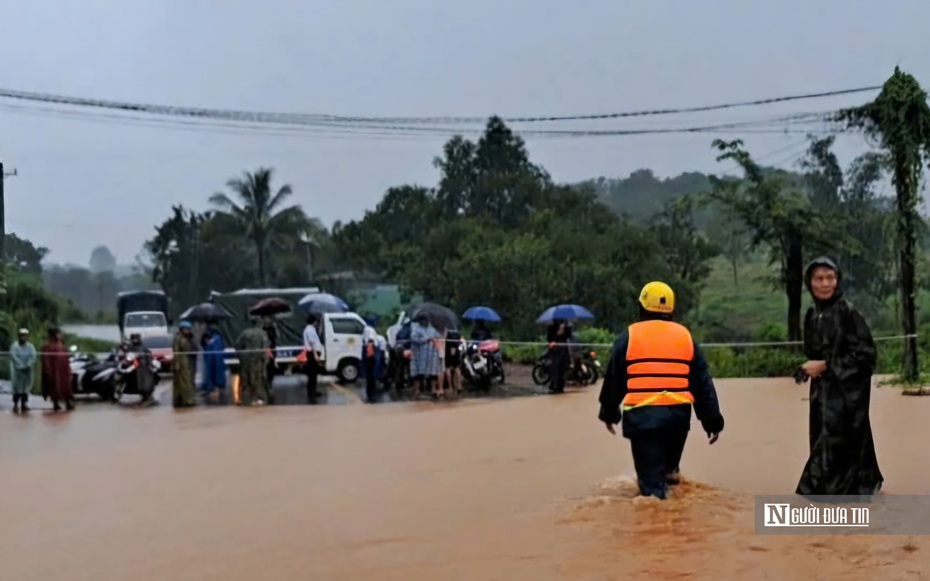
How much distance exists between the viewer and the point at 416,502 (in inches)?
397

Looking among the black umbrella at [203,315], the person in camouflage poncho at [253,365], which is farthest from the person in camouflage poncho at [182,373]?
the black umbrella at [203,315]

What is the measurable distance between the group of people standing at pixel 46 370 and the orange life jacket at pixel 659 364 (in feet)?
46.7

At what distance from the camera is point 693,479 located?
10.1m

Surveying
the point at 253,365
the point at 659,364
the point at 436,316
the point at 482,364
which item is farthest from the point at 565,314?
the point at 659,364

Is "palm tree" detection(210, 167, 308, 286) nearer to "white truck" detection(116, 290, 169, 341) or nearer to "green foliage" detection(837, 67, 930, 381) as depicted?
"white truck" detection(116, 290, 169, 341)

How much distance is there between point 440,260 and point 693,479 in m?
27.6

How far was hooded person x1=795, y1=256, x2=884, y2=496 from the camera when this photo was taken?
776 centimetres

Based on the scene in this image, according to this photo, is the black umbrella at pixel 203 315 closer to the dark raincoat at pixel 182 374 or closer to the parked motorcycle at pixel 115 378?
the parked motorcycle at pixel 115 378

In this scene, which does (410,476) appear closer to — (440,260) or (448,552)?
(448,552)

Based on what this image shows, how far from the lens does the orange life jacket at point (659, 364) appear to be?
7.74m

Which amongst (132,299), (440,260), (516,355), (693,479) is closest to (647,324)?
(693,479)

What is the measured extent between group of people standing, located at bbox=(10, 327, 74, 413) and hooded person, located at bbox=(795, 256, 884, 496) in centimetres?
1482

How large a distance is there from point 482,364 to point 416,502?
12.2m

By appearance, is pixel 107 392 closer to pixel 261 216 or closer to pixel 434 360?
pixel 434 360
